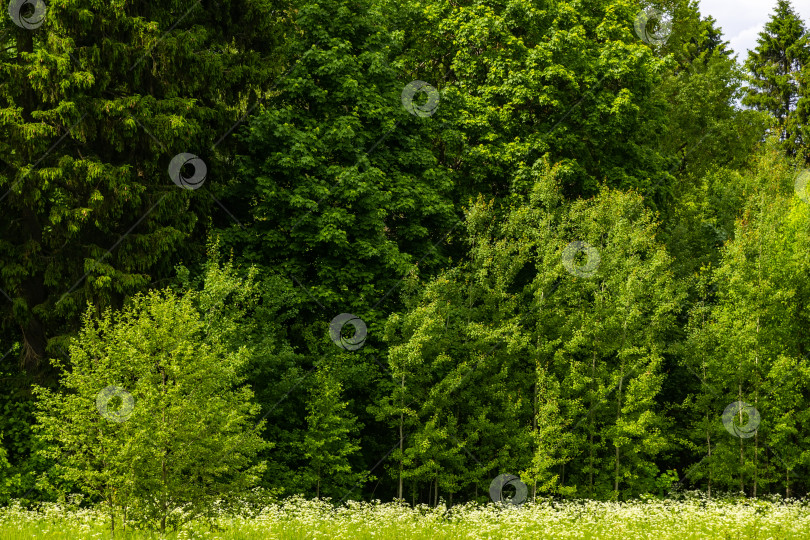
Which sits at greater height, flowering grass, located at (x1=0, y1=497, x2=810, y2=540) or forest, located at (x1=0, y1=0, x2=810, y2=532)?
forest, located at (x1=0, y1=0, x2=810, y2=532)

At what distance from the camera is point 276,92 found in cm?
2866

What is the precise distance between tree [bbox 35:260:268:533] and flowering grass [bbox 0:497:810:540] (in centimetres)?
61

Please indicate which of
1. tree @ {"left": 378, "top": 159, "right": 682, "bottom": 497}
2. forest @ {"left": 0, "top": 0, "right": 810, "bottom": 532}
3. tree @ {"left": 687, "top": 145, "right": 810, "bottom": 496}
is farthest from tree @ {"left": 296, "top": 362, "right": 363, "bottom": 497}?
tree @ {"left": 687, "top": 145, "right": 810, "bottom": 496}

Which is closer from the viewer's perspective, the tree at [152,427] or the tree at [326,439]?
the tree at [152,427]

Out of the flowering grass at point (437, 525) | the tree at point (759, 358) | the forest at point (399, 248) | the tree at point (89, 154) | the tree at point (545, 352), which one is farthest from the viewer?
the tree at point (759, 358)

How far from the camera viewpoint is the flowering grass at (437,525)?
14039mm

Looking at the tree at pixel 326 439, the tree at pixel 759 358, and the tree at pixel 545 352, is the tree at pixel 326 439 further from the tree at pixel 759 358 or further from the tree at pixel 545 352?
the tree at pixel 759 358

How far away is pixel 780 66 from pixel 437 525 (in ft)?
152

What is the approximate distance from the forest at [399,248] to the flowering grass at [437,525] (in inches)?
139

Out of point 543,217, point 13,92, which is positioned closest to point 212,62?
point 13,92

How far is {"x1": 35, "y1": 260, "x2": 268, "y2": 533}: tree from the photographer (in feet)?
48.3

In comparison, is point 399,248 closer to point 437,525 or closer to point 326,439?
point 326,439

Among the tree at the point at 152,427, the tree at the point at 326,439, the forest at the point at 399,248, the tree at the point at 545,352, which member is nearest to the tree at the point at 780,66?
the forest at the point at 399,248

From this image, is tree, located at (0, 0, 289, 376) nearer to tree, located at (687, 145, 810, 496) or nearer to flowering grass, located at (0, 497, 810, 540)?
flowering grass, located at (0, 497, 810, 540)
